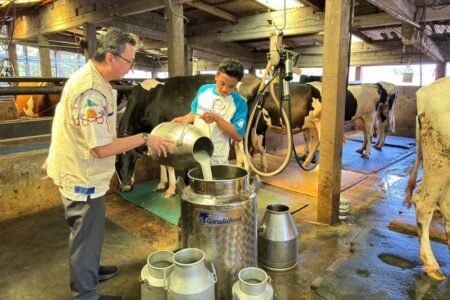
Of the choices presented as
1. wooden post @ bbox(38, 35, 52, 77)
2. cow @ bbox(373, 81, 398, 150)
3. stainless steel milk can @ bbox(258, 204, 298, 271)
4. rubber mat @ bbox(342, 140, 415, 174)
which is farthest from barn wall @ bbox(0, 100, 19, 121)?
cow @ bbox(373, 81, 398, 150)

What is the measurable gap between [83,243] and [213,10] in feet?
18.9

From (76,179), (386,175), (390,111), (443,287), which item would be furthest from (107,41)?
(390,111)

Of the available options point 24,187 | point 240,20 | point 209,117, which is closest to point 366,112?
point 240,20

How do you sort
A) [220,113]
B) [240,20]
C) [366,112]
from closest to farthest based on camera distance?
[220,113] → [366,112] → [240,20]

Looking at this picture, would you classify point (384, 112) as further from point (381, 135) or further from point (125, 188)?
point (125, 188)

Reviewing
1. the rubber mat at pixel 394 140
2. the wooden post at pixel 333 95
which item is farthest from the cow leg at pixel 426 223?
the rubber mat at pixel 394 140

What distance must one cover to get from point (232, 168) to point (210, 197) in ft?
1.29

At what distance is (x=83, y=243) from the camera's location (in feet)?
5.58

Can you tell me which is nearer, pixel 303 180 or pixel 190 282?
pixel 190 282

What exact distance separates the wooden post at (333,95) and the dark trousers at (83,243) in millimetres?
2096

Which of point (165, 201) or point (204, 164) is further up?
point (204, 164)

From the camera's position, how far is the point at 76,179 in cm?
164

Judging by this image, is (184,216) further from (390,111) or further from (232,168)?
(390,111)

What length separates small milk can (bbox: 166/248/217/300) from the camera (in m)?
1.54
